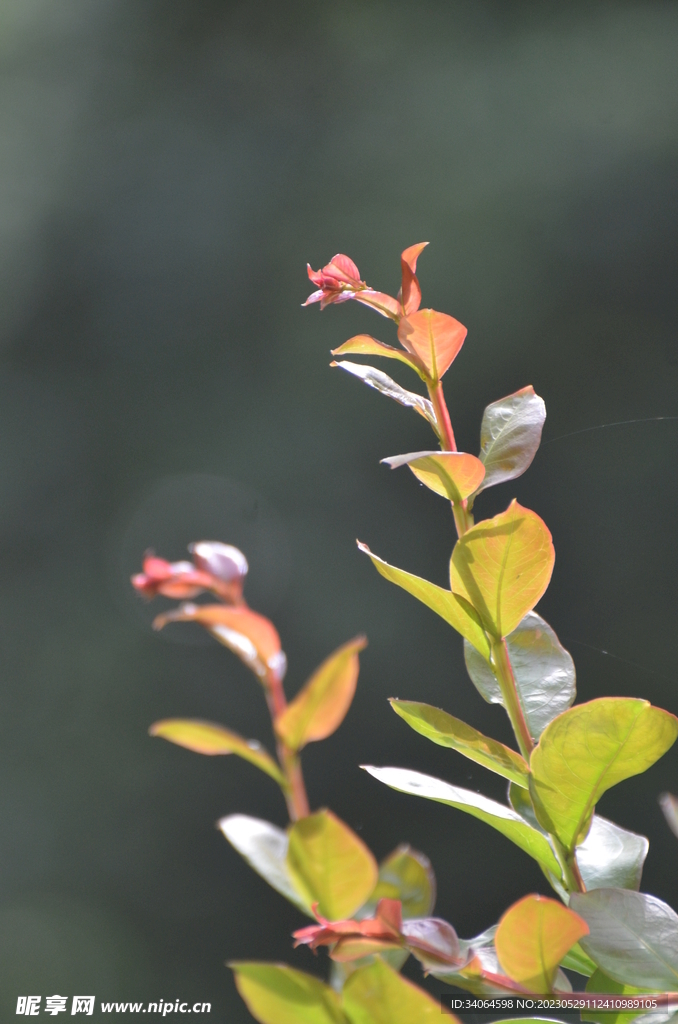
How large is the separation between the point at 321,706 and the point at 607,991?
0.09 meters

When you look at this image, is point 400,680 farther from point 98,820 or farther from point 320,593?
point 98,820

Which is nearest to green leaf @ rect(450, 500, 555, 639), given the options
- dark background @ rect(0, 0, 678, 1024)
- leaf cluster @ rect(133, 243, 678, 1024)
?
leaf cluster @ rect(133, 243, 678, 1024)

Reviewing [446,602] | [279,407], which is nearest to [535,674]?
[446,602]

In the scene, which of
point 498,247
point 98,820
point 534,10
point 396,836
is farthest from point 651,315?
point 98,820

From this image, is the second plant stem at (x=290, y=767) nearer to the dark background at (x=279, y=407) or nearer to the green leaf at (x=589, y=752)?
the green leaf at (x=589, y=752)

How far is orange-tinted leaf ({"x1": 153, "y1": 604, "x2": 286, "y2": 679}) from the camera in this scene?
0.11 metres

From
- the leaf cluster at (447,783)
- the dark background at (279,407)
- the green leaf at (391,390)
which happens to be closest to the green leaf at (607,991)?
the leaf cluster at (447,783)

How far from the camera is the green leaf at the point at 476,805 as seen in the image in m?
0.15

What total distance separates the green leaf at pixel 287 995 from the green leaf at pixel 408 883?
32 mm

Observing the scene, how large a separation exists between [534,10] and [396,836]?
51.9 inches

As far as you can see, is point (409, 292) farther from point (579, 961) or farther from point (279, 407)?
point (279, 407)

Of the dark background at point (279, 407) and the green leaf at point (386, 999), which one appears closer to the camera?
the green leaf at point (386, 999)

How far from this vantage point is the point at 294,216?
141cm

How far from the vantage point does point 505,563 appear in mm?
152
